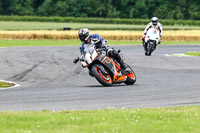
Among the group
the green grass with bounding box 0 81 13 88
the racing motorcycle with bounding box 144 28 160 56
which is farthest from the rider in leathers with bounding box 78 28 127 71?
the racing motorcycle with bounding box 144 28 160 56

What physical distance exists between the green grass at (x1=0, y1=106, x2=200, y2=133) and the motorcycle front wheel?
478 centimetres

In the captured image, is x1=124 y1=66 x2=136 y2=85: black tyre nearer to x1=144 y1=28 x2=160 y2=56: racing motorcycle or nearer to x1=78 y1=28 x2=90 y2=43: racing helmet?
x1=78 y1=28 x2=90 y2=43: racing helmet

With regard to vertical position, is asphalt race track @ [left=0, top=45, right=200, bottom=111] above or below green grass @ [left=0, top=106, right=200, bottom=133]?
below

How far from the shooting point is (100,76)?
50.1 feet

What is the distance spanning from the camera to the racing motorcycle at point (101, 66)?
15177mm

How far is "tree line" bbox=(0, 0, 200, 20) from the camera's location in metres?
108

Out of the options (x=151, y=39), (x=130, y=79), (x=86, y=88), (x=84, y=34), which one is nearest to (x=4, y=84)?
(x=86, y=88)

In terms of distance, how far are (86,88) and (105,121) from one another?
19.9ft

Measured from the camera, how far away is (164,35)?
54000 millimetres

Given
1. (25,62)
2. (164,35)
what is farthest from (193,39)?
(25,62)

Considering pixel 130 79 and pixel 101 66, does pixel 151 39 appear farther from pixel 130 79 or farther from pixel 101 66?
pixel 101 66

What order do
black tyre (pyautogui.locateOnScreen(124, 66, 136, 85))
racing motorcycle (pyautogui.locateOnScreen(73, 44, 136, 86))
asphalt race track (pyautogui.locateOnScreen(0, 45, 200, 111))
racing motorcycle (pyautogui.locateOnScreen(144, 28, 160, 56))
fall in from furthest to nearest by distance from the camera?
racing motorcycle (pyautogui.locateOnScreen(144, 28, 160, 56))
black tyre (pyautogui.locateOnScreen(124, 66, 136, 85))
racing motorcycle (pyautogui.locateOnScreen(73, 44, 136, 86))
asphalt race track (pyautogui.locateOnScreen(0, 45, 200, 111))

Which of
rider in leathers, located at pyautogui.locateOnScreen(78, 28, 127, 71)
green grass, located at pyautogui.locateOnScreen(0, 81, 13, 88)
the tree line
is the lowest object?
the tree line

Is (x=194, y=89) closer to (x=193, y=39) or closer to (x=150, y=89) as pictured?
(x=150, y=89)
